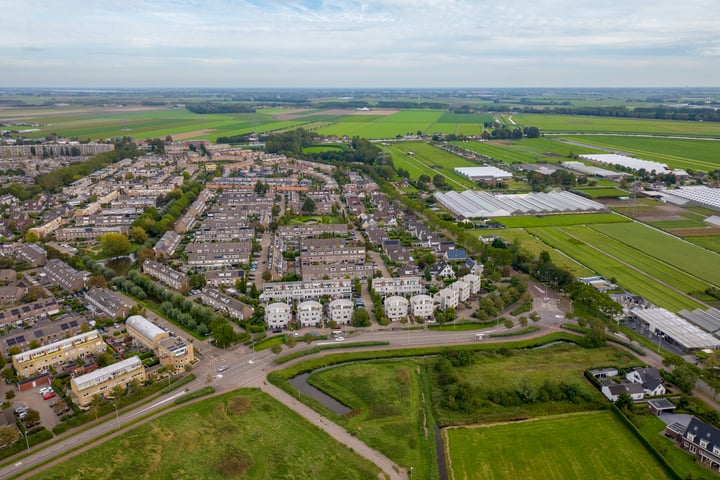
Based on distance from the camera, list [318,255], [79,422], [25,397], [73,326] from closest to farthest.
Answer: [79,422]
[25,397]
[73,326]
[318,255]

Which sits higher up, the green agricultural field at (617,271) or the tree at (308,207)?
the tree at (308,207)

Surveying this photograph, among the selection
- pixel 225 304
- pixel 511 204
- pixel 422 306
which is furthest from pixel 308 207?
pixel 422 306

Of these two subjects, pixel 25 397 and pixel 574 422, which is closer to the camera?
pixel 574 422

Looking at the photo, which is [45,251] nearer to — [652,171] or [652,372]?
[652,372]

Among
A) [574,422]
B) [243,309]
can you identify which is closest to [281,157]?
[243,309]

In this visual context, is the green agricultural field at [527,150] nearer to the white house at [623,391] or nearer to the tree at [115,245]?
the tree at [115,245]

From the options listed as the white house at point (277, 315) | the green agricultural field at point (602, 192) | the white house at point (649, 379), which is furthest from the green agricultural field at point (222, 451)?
the green agricultural field at point (602, 192)
